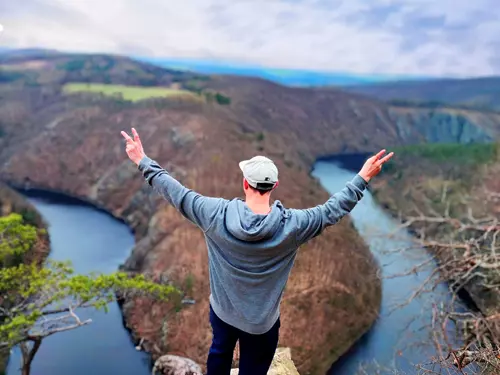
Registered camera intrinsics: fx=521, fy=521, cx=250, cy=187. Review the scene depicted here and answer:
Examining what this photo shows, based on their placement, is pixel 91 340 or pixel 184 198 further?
pixel 91 340

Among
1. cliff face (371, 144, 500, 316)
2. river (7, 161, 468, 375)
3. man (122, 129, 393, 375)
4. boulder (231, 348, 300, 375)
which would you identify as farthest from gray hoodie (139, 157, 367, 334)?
cliff face (371, 144, 500, 316)

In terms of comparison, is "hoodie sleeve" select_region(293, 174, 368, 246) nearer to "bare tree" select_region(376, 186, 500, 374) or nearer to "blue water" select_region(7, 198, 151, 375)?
"bare tree" select_region(376, 186, 500, 374)

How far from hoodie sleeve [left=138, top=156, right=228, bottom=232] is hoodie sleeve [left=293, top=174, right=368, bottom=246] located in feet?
1.12

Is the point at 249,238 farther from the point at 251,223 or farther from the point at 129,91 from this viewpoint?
the point at 129,91

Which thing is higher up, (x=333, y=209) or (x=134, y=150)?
(x=134, y=150)

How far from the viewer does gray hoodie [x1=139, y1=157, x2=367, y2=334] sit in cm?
206

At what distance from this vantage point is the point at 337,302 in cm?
1541

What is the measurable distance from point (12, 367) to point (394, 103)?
45526 millimetres

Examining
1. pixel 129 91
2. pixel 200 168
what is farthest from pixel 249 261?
pixel 129 91

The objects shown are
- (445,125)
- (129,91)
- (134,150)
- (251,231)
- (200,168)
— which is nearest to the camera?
(251,231)

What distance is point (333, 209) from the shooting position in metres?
2.11

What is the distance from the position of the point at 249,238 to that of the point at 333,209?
0.37 m

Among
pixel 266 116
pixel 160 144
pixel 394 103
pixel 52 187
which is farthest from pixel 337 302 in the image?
pixel 394 103

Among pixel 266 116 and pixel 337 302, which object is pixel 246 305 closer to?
pixel 337 302
